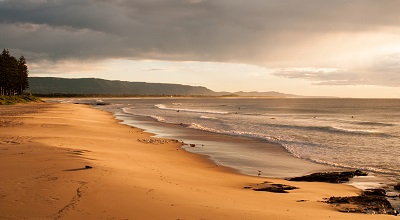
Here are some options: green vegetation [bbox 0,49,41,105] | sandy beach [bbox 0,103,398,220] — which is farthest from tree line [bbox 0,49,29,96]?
sandy beach [bbox 0,103,398,220]

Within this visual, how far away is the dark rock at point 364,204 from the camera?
1017cm

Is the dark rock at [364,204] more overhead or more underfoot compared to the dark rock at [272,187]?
more overhead

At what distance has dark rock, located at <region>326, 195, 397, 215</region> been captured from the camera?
10172 millimetres

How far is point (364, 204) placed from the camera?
35.4 ft

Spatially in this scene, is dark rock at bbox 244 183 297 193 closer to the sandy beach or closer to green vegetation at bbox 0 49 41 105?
the sandy beach

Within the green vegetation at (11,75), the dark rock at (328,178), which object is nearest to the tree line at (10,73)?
the green vegetation at (11,75)

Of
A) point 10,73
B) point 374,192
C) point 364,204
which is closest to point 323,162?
point 374,192

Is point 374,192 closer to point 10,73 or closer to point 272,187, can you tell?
point 272,187

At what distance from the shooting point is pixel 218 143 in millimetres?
27203

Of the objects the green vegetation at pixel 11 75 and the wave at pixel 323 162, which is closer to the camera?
the wave at pixel 323 162

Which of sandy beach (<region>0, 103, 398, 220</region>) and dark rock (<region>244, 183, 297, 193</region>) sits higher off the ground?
sandy beach (<region>0, 103, 398, 220</region>)

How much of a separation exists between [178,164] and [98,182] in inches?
290

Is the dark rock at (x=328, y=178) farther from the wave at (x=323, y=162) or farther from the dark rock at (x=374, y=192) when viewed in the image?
the wave at (x=323, y=162)

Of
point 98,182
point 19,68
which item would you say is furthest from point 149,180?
point 19,68
